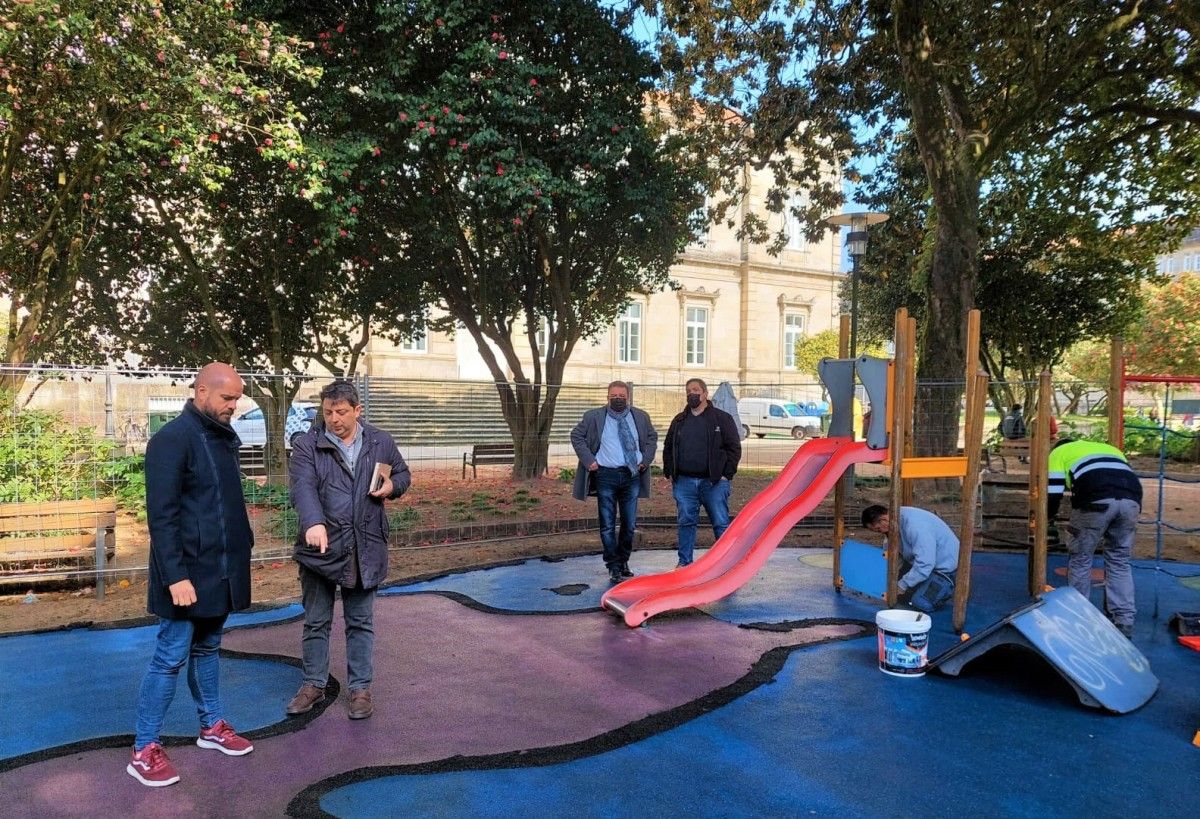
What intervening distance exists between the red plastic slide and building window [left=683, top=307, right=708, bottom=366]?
102 feet

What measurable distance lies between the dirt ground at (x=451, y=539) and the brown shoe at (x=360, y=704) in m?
2.81

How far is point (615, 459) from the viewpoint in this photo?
7.29 meters

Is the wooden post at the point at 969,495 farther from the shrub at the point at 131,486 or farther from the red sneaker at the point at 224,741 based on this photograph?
the shrub at the point at 131,486

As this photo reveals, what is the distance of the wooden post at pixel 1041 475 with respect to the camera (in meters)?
6.35

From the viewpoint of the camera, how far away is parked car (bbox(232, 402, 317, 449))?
8547 mm

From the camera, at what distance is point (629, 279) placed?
1575 cm

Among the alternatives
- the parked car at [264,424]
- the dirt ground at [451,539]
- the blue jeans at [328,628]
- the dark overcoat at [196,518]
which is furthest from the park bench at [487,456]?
the dark overcoat at [196,518]

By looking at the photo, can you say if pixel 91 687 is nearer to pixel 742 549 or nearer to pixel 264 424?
pixel 742 549

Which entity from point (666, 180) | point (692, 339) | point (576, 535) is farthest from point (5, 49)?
point (692, 339)

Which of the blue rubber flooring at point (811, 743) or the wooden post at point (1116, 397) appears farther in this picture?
the wooden post at point (1116, 397)

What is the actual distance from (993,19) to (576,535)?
366 inches

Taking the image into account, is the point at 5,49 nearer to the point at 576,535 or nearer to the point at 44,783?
the point at 44,783

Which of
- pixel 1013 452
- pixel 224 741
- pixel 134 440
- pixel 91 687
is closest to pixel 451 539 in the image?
pixel 134 440

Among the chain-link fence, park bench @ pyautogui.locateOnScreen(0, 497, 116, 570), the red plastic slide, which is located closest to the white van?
the chain-link fence
